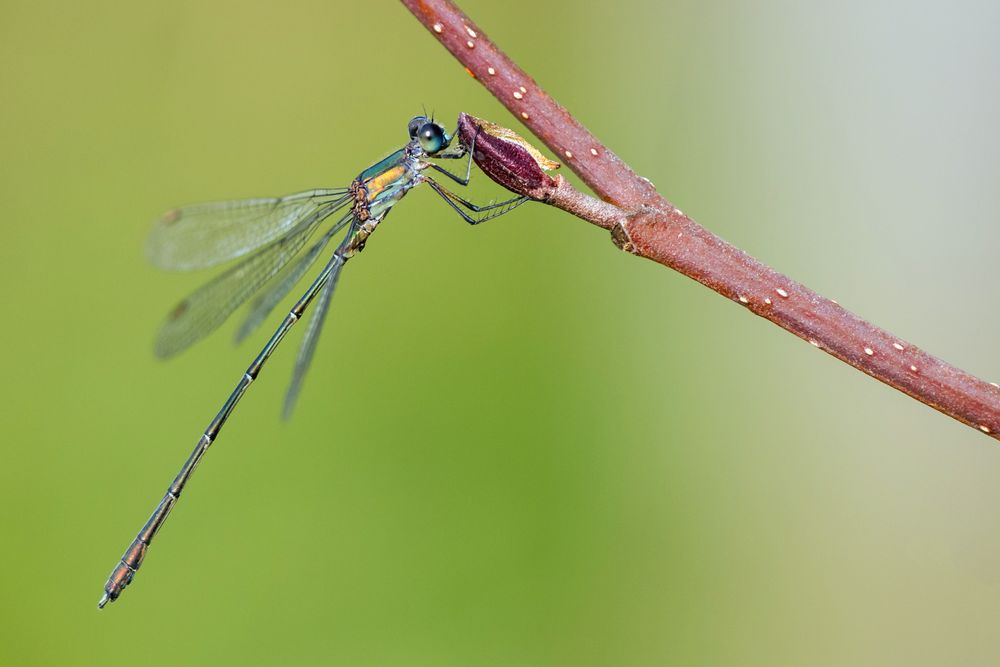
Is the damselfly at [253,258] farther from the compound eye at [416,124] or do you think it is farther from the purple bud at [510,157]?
the purple bud at [510,157]

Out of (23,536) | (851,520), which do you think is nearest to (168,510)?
(23,536)

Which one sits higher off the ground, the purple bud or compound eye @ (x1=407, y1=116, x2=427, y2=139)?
compound eye @ (x1=407, y1=116, x2=427, y2=139)

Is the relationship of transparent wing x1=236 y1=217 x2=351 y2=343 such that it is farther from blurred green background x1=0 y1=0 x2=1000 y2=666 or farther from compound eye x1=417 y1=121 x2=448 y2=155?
compound eye x1=417 y1=121 x2=448 y2=155

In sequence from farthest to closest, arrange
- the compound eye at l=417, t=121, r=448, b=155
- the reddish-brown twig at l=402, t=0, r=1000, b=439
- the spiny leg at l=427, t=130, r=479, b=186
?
the compound eye at l=417, t=121, r=448, b=155, the spiny leg at l=427, t=130, r=479, b=186, the reddish-brown twig at l=402, t=0, r=1000, b=439

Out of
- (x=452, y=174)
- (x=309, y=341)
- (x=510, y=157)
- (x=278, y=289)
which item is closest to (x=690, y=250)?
(x=510, y=157)

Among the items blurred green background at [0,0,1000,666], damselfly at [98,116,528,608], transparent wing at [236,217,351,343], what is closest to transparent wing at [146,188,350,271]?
damselfly at [98,116,528,608]

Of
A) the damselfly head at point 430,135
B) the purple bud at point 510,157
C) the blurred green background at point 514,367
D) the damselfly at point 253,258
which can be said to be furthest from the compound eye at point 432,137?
the blurred green background at point 514,367
